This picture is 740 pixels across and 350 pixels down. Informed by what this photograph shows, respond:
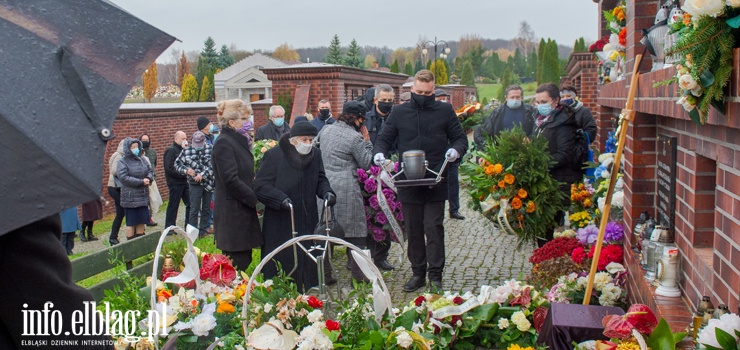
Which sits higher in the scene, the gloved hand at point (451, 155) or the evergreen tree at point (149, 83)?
the evergreen tree at point (149, 83)

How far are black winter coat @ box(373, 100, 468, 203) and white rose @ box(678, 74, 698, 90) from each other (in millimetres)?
4281

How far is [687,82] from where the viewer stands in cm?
269

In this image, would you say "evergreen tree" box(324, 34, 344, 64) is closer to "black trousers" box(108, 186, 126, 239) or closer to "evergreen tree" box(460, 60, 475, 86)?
"evergreen tree" box(460, 60, 475, 86)

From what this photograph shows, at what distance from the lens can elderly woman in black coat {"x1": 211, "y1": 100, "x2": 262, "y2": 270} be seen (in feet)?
21.4

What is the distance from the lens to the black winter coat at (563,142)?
7355 millimetres

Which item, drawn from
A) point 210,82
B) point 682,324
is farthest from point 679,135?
point 210,82

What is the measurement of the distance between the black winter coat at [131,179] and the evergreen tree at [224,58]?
5171 centimetres

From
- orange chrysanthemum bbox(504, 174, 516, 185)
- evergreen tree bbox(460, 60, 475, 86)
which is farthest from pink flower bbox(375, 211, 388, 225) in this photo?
evergreen tree bbox(460, 60, 475, 86)

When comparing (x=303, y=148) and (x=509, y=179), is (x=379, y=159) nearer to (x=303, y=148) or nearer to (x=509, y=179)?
(x=303, y=148)

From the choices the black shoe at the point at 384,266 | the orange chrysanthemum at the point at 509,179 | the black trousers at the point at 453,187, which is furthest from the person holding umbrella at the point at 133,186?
the orange chrysanthemum at the point at 509,179

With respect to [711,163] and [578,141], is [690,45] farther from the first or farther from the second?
[578,141]

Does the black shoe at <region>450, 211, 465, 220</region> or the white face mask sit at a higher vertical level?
the white face mask

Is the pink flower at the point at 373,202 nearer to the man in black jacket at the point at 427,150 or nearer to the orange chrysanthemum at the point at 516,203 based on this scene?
the man in black jacket at the point at 427,150

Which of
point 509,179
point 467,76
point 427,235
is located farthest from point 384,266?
point 467,76
